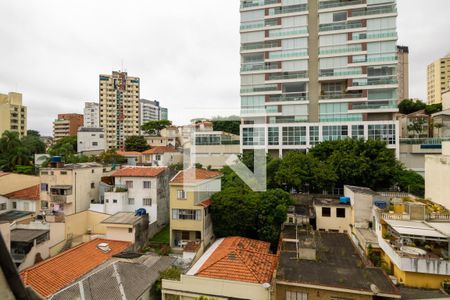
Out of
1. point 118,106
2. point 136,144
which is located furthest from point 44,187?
point 118,106

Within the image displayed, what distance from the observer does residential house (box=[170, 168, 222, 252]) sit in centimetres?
1694

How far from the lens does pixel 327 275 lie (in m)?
11.1

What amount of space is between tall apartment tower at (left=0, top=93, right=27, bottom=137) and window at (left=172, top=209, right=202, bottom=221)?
5539cm

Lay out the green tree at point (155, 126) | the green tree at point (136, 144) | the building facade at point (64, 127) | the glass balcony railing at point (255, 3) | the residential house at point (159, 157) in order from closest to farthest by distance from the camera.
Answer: the residential house at point (159, 157) → the glass balcony railing at point (255, 3) → the green tree at point (136, 144) → the green tree at point (155, 126) → the building facade at point (64, 127)

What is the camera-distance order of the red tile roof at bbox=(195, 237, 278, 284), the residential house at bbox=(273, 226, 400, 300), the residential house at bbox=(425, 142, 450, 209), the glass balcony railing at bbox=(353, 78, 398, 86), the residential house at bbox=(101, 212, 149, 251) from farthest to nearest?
the glass balcony railing at bbox=(353, 78, 398, 86)
the residential house at bbox=(101, 212, 149, 251)
the residential house at bbox=(425, 142, 450, 209)
the red tile roof at bbox=(195, 237, 278, 284)
the residential house at bbox=(273, 226, 400, 300)

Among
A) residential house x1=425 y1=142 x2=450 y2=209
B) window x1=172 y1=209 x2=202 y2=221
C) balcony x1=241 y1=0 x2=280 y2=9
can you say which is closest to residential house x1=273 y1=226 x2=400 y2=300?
window x1=172 y1=209 x2=202 y2=221

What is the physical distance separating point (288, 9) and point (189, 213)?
31.5m

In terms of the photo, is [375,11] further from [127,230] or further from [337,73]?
[127,230]

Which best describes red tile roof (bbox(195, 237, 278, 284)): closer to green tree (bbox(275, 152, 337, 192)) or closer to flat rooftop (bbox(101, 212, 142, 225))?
flat rooftop (bbox(101, 212, 142, 225))

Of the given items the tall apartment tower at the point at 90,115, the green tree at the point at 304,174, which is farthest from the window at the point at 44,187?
the tall apartment tower at the point at 90,115

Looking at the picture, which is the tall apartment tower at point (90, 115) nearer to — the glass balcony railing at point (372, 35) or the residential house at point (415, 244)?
the glass balcony railing at point (372, 35)

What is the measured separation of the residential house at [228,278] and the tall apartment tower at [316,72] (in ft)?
72.8

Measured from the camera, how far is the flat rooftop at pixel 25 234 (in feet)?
47.2

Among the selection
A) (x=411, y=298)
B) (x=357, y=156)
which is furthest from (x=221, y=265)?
(x=357, y=156)
